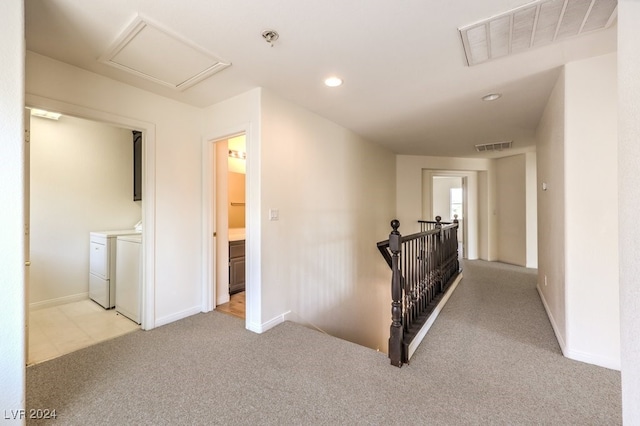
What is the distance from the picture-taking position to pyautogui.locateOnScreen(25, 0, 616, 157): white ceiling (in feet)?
5.25

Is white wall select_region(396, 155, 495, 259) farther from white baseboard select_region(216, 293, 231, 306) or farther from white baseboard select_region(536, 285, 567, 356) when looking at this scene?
white baseboard select_region(216, 293, 231, 306)

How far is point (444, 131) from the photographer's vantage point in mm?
4105

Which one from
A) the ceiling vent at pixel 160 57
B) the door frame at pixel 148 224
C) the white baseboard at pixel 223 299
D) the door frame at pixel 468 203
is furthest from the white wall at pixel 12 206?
the door frame at pixel 468 203

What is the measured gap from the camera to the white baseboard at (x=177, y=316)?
277 cm

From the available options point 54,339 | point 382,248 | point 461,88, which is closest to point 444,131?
point 461,88

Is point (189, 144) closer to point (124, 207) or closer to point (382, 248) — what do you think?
point (124, 207)

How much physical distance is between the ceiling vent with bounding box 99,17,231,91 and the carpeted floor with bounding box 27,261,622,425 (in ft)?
7.78

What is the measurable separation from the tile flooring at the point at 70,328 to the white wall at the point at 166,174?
0.53 m

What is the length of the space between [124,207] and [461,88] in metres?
4.74

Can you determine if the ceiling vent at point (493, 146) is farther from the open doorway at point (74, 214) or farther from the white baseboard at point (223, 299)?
the open doorway at point (74, 214)

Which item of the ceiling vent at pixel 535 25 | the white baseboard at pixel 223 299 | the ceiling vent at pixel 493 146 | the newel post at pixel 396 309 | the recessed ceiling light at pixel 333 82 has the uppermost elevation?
the recessed ceiling light at pixel 333 82

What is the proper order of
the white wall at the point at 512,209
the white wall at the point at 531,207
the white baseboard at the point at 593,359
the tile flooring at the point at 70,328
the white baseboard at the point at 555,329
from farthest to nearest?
the white wall at the point at 512,209
the white wall at the point at 531,207
the tile flooring at the point at 70,328
the white baseboard at the point at 555,329
the white baseboard at the point at 593,359

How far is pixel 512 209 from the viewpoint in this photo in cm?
567

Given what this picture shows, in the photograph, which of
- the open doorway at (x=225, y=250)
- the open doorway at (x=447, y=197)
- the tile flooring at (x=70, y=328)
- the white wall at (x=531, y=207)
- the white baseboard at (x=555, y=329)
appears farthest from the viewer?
the open doorway at (x=447, y=197)
